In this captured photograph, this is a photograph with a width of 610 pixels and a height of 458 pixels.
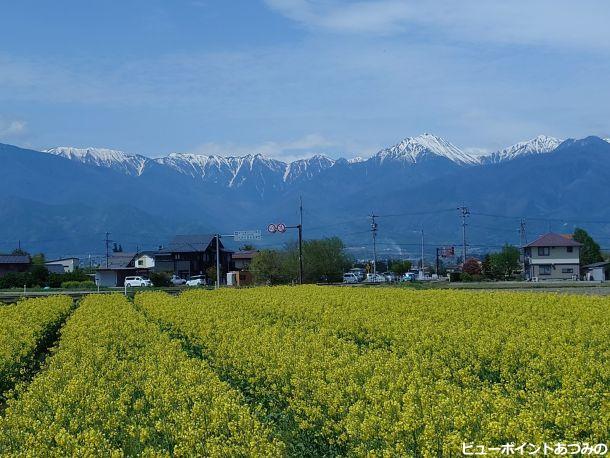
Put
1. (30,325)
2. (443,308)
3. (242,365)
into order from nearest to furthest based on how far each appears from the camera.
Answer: (242,365)
(30,325)
(443,308)

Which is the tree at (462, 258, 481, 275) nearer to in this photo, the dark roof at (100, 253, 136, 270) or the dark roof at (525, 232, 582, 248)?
the dark roof at (525, 232, 582, 248)

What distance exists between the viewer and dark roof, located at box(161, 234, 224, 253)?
119 m

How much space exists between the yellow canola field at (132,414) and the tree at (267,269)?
6459 cm

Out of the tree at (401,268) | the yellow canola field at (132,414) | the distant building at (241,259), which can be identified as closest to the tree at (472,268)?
the tree at (401,268)

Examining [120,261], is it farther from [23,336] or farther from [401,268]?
[23,336]

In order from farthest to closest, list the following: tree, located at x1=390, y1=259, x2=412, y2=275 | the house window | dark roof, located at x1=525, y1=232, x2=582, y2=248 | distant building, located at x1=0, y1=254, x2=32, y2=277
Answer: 1. tree, located at x1=390, y1=259, x2=412, y2=275
2. distant building, located at x1=0, y1=254, x2=32, y2=277
3. the house window
4. dark roof, located at x1=525, y1=232, x2=582, y2=248

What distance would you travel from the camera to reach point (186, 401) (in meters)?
10.9

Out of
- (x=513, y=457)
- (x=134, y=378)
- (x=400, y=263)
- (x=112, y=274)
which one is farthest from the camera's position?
(x=400, y=263)

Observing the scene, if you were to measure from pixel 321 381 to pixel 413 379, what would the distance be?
1449 millimetres

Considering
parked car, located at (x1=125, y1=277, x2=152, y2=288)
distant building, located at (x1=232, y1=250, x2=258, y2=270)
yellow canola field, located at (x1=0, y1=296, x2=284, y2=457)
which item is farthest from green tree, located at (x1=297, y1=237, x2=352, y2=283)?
yellow canola field, located at (x1=0, y1=296, x2=284, y2=457)

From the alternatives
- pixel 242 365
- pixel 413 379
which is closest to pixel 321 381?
pixel 413 379

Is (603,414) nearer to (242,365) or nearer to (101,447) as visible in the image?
(101,447)

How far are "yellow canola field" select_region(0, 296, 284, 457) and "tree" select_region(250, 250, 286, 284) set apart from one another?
6459 centimetres

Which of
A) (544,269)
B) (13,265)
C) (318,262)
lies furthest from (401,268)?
(13,265)
